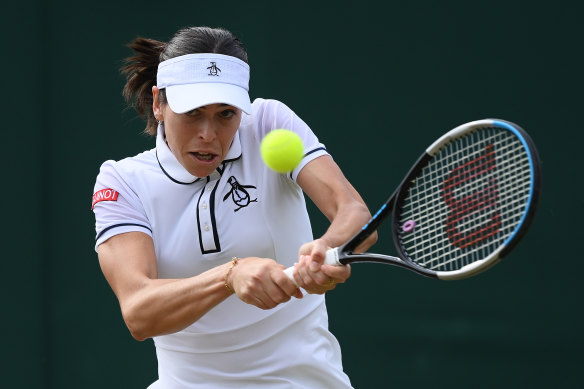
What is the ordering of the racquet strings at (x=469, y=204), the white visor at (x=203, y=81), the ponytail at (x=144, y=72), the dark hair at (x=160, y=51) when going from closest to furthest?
the racquet strings at (x=469, y=204) < the white visor at (x=203, y=81) < the dark hair at (x=160, y=51) < the ponytail at (x=144, y=72)

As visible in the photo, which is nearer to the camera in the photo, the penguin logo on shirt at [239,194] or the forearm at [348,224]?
the forearm at [348,224]

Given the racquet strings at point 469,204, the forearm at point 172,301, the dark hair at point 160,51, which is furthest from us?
→ the dark hair at point 160,51

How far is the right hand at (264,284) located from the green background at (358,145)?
1528 mm

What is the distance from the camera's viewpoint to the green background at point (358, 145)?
315cm

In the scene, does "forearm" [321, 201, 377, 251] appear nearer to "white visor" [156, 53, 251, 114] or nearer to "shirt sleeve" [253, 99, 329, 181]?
"shirt sleeve" [253, 99, 329, 181]

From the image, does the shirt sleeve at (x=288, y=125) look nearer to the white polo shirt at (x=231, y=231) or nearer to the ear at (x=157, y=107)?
the white polo shirt at (x=231, y=231)

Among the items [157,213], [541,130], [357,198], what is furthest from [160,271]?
[541,130]

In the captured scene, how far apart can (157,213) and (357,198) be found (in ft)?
1.63

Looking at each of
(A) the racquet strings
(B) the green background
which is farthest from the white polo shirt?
(B) the green background

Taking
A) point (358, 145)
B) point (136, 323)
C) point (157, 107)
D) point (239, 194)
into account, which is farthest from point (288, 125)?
point (358, 145)

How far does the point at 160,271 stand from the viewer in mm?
2246

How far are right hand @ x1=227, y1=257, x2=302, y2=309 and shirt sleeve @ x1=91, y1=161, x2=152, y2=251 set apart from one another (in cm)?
40

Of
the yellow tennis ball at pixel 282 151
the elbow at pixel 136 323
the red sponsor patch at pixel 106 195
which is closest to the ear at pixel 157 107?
the red sponsor patch at pixel 106 195

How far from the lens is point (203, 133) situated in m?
2.09
